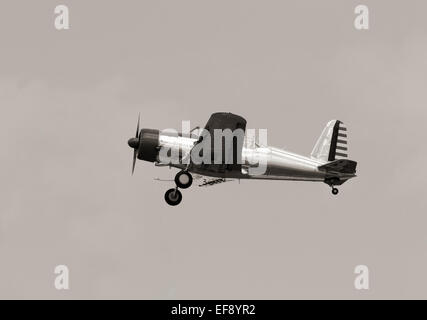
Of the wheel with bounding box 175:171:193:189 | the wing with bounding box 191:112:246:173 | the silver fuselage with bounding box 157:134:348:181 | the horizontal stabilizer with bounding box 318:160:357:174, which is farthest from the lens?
the horizontal stabilizer with bounding box 318:160:357:174

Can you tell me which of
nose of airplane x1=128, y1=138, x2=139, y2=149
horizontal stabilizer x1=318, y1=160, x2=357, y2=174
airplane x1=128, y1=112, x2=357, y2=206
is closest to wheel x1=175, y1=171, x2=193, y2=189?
airplane x1=128, y1=112, x2=357, y2=206

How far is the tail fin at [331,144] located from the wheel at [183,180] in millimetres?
6113

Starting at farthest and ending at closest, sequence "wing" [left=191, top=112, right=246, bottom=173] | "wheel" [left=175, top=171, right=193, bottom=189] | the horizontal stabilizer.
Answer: the horizontal stabilizer → "wheel" [left=175, top=171, right=193, bottom=189] → "wing" [left=191, top=112, right=246, bottom=173]

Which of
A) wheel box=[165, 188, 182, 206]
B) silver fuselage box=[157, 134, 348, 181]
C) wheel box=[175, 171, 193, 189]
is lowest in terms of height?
wheel box=[165, 188, 182, 206]

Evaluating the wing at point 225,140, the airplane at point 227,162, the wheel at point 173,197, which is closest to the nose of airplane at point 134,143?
the airplane at point 227,162

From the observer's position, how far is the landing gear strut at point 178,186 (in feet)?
116

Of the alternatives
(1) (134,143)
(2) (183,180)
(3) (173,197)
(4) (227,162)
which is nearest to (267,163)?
(4) (227,162)

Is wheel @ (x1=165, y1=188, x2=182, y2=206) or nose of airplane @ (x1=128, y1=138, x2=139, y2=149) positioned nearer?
nose of airplane @ (x1=128, y1=138, x2=139, y2=149)

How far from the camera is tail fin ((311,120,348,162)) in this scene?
3959 centimetres

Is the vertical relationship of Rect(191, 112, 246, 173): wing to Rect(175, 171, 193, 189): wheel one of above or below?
above

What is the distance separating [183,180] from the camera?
3541cm

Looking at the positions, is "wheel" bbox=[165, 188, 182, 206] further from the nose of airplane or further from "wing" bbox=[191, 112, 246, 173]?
the nose of airplane
